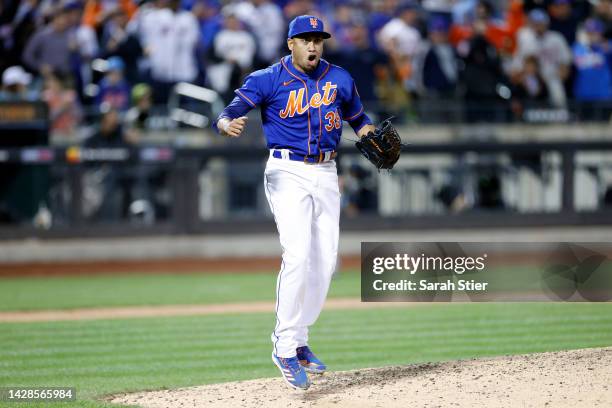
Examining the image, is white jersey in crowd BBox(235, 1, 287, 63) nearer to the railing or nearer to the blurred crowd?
the blurred crowd

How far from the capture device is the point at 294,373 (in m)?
6.06

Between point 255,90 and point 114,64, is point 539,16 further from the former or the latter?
point 255,90

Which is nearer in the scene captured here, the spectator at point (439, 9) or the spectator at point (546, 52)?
the spectator at point (546, 52)

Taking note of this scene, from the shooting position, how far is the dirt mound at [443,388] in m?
5.71

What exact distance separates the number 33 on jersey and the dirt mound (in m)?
1.42

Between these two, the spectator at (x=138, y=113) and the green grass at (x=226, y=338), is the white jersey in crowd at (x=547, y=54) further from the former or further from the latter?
the green grass at (x=226, y=338)

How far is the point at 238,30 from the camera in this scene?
15188mm

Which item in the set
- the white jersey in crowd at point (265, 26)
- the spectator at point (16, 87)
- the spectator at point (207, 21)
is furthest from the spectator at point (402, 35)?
the spectator at point (16, 87)

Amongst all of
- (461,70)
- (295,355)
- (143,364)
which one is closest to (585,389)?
(295,355)

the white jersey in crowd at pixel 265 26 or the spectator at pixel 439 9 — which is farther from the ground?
the spectator at pixel 439 9

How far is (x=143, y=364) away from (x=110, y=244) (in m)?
6.96

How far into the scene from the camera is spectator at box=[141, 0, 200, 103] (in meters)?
15.2

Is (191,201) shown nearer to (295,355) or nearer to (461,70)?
(461,70)

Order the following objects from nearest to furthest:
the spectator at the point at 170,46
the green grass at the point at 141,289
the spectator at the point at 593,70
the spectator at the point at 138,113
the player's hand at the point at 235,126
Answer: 1. the player's hand at the point at 235,126
2. the green grass at the point at 141,289
3. the spectator at the point at 138,113
4. the spectator at the point at 170,46
5. the spectator at the point at 593,70
